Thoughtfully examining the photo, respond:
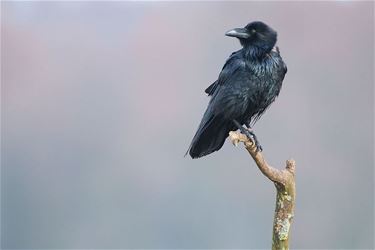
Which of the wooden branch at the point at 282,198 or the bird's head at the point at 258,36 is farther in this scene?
A: the bird's head at the point at 258,36

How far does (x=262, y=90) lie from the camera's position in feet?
10.8

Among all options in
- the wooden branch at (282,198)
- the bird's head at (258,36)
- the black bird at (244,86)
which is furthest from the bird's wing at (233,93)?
the wooden branch at (282,198)

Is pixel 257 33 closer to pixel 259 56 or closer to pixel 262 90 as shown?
pixel 259 56

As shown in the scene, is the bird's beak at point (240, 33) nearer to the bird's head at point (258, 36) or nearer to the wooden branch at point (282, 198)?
the bird's head at point (258, 36)

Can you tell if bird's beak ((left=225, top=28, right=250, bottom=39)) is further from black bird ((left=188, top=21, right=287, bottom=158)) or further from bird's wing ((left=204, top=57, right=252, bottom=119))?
bird's wing ((left=204, top=57, right=252, bottom=119))

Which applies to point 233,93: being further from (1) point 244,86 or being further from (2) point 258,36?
(2) point 258,36

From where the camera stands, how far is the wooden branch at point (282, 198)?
246 cm

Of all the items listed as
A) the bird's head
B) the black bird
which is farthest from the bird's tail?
the bird's head

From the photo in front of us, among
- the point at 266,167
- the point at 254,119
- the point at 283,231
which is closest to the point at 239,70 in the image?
the point at 254,119

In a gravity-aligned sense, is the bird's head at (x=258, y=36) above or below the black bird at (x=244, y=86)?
above

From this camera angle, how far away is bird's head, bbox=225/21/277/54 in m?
3.35

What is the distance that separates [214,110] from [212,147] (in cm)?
26

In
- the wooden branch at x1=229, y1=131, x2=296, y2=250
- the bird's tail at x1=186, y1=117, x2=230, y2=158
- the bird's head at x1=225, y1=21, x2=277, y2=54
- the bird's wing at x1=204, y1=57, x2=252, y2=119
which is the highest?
the bird's head at x1=225, y1=21, x2=277, y2=54

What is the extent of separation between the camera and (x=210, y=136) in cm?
341
